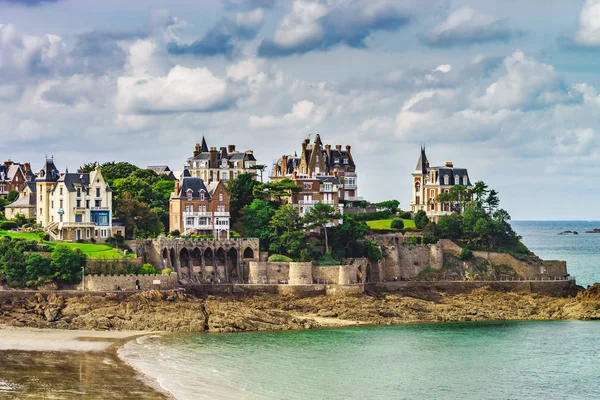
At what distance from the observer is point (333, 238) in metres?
79.5

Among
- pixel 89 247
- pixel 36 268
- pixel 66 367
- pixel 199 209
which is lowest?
pixel 66 367

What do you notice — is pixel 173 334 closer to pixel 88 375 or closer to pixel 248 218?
pixel 88 375

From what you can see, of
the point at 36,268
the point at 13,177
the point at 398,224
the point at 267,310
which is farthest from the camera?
the point at 13,177

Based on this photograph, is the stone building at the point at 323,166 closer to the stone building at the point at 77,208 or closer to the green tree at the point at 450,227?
the green tree at the point at 450,227

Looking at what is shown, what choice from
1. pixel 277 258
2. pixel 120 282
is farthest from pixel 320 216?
pixel 120 282

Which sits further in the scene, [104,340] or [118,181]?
[118,181]

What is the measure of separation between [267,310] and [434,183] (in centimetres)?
2922

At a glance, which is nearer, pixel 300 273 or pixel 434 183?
pixel 300 273

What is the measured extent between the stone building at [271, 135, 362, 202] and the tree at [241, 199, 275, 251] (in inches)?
364

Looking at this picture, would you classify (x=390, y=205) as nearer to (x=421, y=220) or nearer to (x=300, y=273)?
(x=421, y=220)

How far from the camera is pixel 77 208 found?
7619 cm

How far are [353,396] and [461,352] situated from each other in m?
13.0

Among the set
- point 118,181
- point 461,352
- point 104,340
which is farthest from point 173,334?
point 118,181

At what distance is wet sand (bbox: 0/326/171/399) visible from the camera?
46125mm
